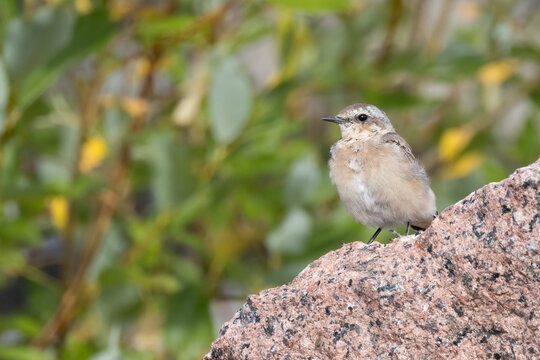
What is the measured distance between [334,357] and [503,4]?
394 cm

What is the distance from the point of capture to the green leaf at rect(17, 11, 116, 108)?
12.2 ft

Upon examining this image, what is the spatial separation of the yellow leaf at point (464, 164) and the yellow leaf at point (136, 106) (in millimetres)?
1714

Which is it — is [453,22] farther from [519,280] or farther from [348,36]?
[519,280]

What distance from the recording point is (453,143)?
16.7 ft

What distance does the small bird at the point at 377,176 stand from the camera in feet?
10.9

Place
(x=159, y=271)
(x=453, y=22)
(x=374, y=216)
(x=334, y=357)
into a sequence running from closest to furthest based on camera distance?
(x=334, y=357) → (x=374, y=216) → (x=159, y=271) → (x=453, y=22)

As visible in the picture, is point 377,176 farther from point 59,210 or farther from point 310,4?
point 59,210

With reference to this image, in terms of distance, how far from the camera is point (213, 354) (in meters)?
2.12

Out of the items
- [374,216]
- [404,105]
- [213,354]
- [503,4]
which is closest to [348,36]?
[404,105]

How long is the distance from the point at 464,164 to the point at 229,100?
1.59 meters

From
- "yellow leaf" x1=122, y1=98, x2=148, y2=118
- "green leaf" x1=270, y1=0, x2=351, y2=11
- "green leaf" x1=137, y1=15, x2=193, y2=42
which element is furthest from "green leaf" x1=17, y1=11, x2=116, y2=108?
"green leaf" x1=270, y1=0, x2=351, y2=11

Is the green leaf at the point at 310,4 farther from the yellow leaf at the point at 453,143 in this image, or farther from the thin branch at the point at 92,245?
the yellow leaf at the point at 453,143

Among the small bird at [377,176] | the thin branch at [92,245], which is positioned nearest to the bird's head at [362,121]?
the small bird at [377,176]

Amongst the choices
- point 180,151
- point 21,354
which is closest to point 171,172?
point 180,151
